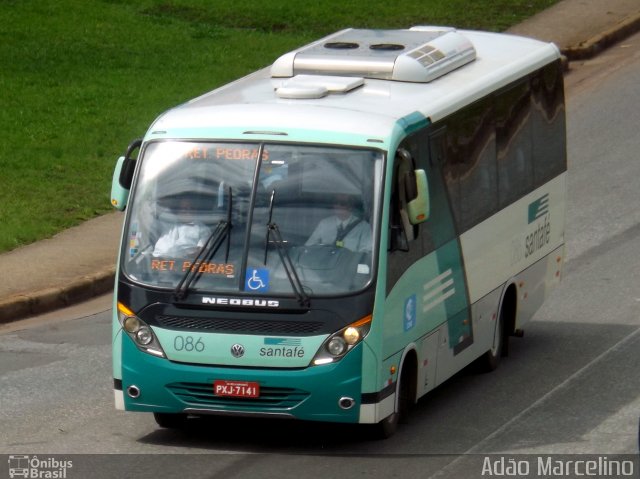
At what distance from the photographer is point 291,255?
37.2 ft

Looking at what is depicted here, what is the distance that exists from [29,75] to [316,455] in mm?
Result: 14506

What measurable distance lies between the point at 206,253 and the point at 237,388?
964 millimetres

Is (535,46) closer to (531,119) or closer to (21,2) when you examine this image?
(531,119)

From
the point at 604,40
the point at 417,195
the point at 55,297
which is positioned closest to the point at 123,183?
the point at 417,195

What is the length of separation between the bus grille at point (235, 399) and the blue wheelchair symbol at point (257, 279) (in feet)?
2.27

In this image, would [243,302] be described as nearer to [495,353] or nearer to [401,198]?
[401,198]

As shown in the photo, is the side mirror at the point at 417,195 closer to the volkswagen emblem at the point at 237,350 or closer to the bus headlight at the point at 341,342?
the bus headlight at the point at 341,342

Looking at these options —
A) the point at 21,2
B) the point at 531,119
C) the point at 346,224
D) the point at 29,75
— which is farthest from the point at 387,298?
the point at 21,2

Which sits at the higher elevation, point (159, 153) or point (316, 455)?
point (159, 153)

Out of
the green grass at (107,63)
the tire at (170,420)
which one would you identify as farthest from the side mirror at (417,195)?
the green grass at (107,63)

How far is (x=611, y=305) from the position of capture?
16.3m

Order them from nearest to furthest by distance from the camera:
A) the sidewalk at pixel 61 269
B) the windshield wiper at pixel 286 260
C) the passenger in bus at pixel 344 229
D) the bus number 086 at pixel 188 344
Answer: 1. the windshield wiper at pixel 286 260
2. the bus number 086 at pixel 188 344
3. the passenger in bus at pixel 344 229
4. the sidewalk at pixel 61 269

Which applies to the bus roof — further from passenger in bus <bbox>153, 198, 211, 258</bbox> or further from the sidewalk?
the sidewalk

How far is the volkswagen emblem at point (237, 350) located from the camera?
1121 cm
